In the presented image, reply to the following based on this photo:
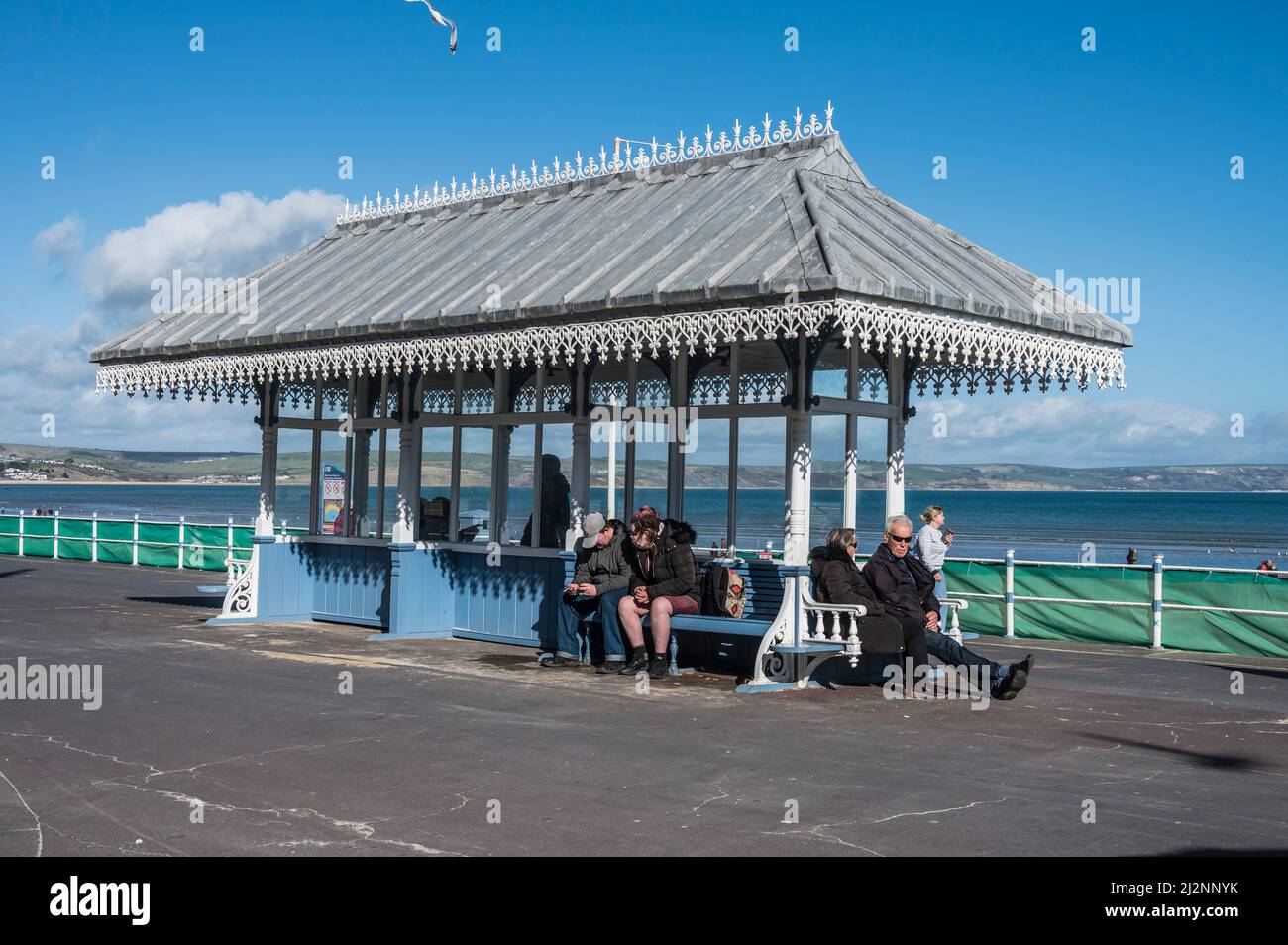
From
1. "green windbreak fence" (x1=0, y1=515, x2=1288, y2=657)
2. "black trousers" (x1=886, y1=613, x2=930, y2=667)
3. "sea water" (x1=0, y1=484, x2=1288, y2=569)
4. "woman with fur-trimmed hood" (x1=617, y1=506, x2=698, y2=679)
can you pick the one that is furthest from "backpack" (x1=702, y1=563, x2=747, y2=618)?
"green windbreak fence" (x1=0, y1=515, x2=1288, y2=657)

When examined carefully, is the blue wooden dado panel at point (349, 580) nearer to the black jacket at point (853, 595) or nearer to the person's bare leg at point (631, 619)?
the person's bare leg at point (631, 619)

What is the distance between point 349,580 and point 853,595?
25.0 ft

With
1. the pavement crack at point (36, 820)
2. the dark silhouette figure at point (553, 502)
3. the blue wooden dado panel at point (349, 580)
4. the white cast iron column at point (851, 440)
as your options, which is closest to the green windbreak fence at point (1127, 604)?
the white cast iron column at point (851, 440)

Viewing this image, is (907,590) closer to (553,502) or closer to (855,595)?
(855,595)

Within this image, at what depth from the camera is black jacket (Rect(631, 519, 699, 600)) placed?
1288 centimetres

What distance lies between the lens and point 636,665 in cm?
1300

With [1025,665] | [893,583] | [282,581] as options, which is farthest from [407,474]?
[1025,665]

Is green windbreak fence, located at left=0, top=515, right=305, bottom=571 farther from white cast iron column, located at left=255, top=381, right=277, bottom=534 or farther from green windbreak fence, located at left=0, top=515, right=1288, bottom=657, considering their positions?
green windbreak fence, located at left=0, top=515, right=1288, bottom=657

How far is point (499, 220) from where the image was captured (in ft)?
56.2

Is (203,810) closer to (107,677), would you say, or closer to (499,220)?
(107,677)

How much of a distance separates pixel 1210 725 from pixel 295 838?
724 cm

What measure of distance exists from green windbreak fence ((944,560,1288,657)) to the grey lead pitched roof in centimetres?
441

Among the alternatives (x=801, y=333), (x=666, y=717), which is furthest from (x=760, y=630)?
(x=801, y=333)

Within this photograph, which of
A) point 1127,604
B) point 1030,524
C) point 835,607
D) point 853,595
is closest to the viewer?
point 835,607
